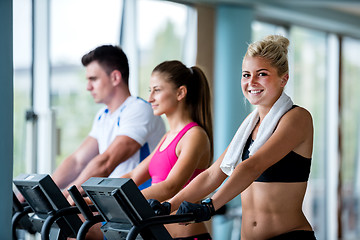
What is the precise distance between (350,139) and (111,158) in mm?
5867

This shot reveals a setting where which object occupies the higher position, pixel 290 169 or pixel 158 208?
pixel 290 169

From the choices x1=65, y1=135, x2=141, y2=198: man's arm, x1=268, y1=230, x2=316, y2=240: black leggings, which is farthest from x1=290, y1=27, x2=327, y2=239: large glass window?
x1=268, y1=230, x2=316, y2=240: black leggings

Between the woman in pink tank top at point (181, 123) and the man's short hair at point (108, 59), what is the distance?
0.57m

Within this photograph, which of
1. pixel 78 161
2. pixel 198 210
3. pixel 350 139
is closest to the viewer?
pixel 198 210

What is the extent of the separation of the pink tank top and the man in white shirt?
368 millimetres

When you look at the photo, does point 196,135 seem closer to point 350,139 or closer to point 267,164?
point 267,164

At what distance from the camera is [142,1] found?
534 centimetres

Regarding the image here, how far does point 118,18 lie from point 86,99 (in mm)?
828

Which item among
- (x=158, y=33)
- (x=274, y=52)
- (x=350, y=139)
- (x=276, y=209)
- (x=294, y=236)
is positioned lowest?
(x=350, y=139)

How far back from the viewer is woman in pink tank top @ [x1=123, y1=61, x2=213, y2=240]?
257 centimetres

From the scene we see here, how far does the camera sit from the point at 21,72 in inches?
→ 182

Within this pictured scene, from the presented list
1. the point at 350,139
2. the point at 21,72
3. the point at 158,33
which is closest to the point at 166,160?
the point at 21,72
